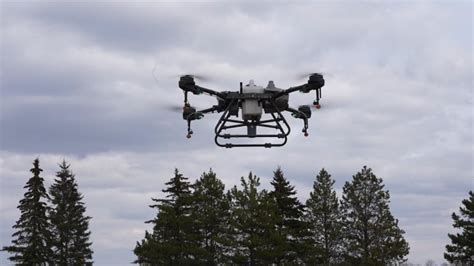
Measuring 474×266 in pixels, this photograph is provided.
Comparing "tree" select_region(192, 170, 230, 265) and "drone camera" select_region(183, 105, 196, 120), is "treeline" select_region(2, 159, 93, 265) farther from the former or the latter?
"drone camera" select_region(183, 105, 196, 120)

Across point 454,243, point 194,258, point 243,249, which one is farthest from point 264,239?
point 454,243

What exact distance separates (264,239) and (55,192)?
78.1ft

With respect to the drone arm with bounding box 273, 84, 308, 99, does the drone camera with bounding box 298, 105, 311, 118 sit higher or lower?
lower

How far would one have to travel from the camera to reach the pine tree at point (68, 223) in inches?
2704

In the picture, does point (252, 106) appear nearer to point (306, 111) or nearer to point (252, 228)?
point (306, 111)

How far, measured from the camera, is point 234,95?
23.6 metres

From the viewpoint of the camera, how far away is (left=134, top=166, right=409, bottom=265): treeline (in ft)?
196

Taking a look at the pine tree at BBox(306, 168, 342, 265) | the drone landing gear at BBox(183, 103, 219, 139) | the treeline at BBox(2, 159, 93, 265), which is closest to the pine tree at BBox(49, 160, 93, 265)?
the treeline at BBox(2, 159, 93, 265)

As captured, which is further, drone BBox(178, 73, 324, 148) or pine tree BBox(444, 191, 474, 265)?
pine tree BBox(444, 191, 474, 265)

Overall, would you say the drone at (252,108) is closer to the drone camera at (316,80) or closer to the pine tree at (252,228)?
the drone camera at (316,80)

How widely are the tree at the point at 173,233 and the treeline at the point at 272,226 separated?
79 millimetres

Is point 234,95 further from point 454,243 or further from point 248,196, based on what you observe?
point 454,243

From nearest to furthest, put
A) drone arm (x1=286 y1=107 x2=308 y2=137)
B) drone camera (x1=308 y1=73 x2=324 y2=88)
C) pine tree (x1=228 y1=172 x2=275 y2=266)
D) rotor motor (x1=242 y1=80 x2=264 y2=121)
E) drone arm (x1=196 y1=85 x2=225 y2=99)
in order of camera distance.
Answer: drone camera (x1=308 y1=73 x2=324 y2=88) < drone arm (x1=196 y1=85 x2=225 y2=99) < rotor motor (x1=242 y1=80 x2=264 y2=121) < drone arm (x1=286 y1=107 x2=308 y2=137) < pine tree (x1=228 y1=172 x2=275 y2=266)

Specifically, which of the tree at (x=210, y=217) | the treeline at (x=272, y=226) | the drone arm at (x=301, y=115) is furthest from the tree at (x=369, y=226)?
the drone arm at (x=301, y=115)
